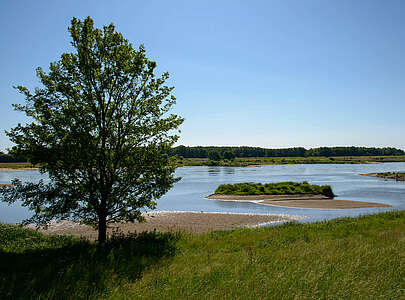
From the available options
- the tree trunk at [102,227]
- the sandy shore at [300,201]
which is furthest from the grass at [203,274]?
the sandy shore at [300,201]

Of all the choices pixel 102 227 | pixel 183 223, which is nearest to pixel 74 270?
pixel 102 227

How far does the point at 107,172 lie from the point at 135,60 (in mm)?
4435

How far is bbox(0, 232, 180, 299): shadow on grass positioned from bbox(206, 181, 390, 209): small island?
96.9 feet

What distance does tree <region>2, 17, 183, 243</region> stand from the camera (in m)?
11.5

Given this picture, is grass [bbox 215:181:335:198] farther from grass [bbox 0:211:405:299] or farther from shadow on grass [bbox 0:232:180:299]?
shadow on grass [bbox 0:232:180:299]

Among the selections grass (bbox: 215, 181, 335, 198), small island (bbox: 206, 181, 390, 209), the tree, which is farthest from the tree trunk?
grass (bbox: 215, 181, 335, 198)

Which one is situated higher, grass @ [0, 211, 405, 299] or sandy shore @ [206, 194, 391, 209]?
grass @ [0, 211, 405, 299]

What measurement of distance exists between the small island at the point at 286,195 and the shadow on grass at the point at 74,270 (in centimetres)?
2954

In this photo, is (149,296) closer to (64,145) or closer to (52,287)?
(52,287)

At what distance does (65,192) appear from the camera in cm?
1216

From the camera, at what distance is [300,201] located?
41.6m

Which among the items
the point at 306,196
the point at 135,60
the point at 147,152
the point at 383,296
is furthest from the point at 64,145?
the point at 306,196

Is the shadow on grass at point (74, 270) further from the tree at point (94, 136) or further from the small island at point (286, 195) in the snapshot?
the small island at point (286, 195)

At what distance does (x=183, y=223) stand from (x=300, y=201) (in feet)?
69.4
